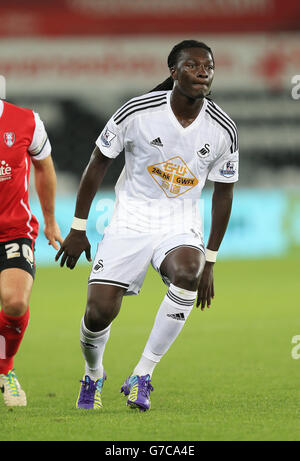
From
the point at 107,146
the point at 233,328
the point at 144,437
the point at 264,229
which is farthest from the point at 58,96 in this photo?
the point at 144,437

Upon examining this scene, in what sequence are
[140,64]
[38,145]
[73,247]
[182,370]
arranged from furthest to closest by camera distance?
[140,64], [182,370], [38,145], [73,247]

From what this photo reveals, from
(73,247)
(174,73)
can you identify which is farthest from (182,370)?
(174,73)

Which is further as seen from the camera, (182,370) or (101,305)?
(182,370)

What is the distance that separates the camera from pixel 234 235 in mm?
14797

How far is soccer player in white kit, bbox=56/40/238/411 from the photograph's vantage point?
4.72m

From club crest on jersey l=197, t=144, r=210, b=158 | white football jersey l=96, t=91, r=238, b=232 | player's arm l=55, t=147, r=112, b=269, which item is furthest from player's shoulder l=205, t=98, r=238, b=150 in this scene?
player's arm l=55, t=147, r=112, b=269

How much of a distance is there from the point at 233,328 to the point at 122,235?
385cm

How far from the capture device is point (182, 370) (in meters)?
6.44

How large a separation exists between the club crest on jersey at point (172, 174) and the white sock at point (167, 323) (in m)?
0.57

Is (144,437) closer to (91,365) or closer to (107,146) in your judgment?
(91,365)

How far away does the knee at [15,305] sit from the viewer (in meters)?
4.96

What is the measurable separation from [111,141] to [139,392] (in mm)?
1341

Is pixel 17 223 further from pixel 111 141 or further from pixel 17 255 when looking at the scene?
pixel 111 141

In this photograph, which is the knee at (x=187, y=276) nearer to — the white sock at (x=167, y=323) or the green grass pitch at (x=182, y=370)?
the white sock at (x=167, y=323)
